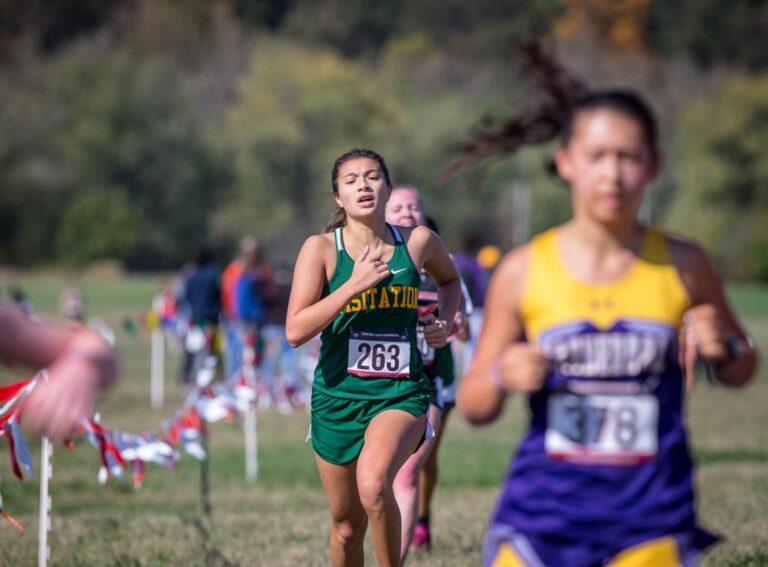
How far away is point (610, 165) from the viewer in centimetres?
353

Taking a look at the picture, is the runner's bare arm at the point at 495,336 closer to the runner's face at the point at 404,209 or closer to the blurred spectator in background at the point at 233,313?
the runner's face at the point at 404,209

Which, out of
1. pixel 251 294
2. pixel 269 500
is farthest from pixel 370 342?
pixel 251 294

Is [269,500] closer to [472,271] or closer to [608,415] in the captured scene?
[472,271]

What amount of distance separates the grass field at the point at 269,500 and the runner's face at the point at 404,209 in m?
1.97

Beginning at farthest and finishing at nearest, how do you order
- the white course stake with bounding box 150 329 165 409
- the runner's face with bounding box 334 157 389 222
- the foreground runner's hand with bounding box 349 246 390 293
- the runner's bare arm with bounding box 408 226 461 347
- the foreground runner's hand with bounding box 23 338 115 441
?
the white course stake with bounding box 150 329 165 409 < the runner's bare arm with bounding box 408 226 461 347 < the runner's face with bounding box 334 157 389 222 < the foreground runner's hand with bounding box 349 246 390 293 < the foreground runner's hand with bounding box 23 338 115 441

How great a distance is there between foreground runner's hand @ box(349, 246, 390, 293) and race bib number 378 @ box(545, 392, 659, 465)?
1657 millimetres

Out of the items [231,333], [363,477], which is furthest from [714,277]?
[231,333]

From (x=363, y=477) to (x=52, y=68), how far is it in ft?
254

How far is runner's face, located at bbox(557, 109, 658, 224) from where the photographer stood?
11.6 ft

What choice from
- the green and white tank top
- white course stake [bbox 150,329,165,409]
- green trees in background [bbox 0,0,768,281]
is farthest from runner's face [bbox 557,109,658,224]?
green trees in background [bbox 0,0,768,281]

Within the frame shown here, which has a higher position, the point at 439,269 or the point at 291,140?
the point at 291,140

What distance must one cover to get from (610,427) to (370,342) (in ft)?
6.75

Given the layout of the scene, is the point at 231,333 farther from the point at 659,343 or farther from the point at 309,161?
the point at 309,161

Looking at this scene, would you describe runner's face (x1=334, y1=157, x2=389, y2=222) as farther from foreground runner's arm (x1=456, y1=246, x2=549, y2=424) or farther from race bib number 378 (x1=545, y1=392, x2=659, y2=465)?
race bib number 378 (x1=545, y1=392, x2=659, y2=465)
